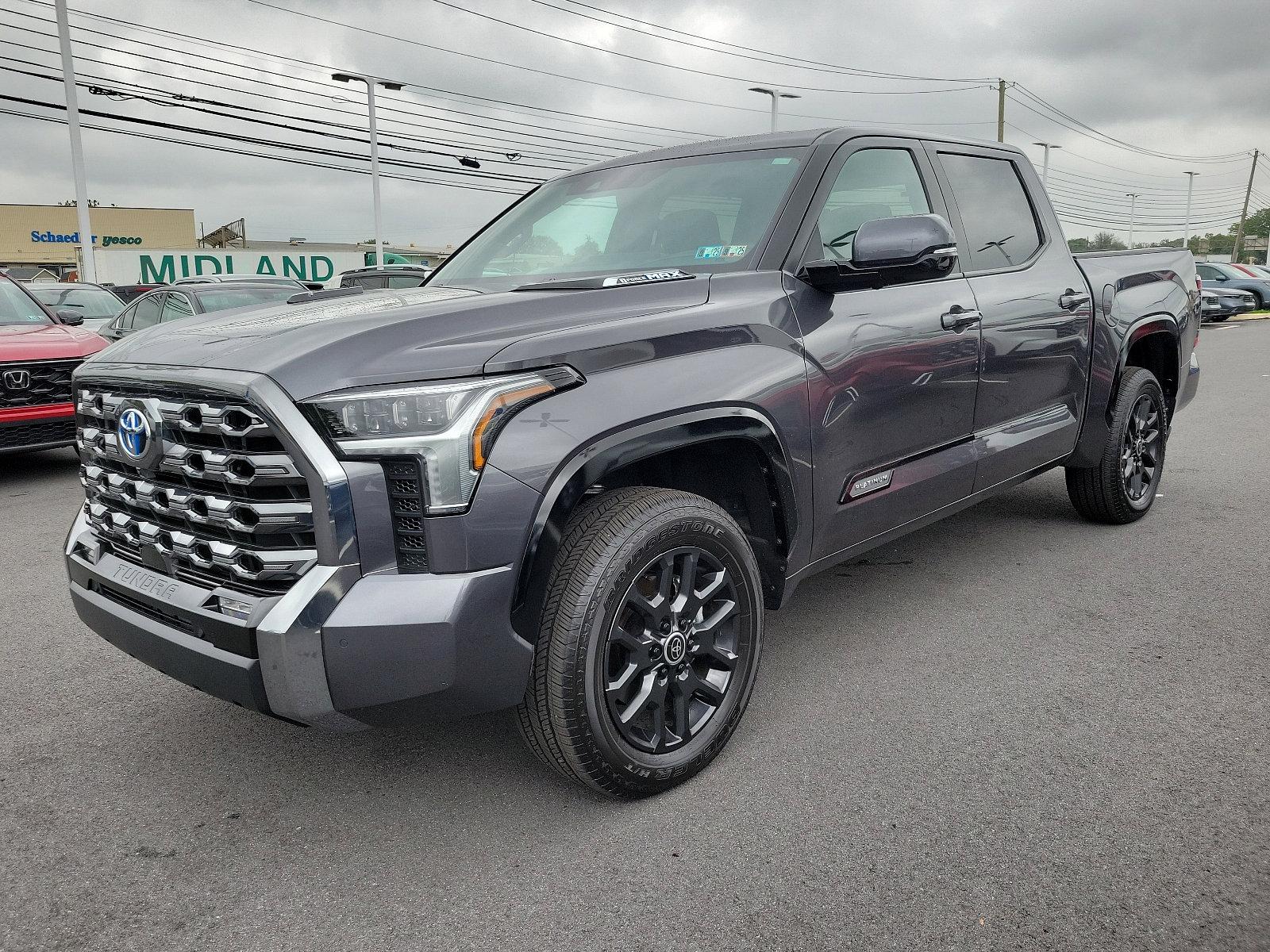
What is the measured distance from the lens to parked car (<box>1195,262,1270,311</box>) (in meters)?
26.6

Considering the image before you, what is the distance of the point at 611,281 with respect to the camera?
9.35 feet

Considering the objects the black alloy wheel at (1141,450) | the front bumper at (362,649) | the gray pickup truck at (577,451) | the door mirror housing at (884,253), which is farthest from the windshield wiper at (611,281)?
the black alloy wheel at (1141,450)

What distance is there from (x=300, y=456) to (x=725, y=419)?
3.73ft

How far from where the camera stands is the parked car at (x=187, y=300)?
10.2 meters

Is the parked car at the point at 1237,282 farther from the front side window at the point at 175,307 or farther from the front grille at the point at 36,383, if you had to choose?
the front grille at the point at 36,383

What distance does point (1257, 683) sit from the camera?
330cm

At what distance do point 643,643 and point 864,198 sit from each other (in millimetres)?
1863

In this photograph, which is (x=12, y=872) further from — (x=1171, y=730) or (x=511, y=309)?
(x=1171, y=730)

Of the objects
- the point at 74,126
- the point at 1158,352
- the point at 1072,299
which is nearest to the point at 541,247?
the point at 1072,299

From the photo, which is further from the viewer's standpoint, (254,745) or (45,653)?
(45,653)

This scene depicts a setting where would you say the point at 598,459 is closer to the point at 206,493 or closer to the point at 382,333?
the point at 382,333

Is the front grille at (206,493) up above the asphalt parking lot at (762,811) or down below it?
above

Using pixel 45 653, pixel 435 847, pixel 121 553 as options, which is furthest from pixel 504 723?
pixel 45 653

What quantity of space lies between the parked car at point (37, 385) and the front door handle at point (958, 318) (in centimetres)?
572
